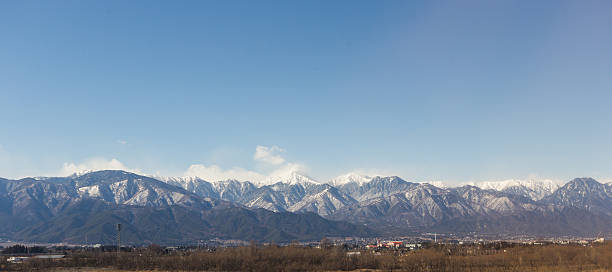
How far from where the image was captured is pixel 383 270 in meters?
196

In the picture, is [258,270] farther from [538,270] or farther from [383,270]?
[538,270]

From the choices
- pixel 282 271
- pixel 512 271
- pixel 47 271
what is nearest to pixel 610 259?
pixel 512 271

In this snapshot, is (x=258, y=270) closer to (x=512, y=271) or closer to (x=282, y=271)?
(x=282, y=271)

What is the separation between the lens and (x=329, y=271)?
199250mm

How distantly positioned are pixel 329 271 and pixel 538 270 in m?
72.6

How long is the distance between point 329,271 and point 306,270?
8743 millimetres

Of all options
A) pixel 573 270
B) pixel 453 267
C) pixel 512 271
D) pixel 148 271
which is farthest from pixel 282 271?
pixel 573 270

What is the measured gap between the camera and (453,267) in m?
197

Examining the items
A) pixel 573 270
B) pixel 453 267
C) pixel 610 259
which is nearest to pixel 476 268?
pixel 453 267

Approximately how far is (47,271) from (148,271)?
3760 centimetres

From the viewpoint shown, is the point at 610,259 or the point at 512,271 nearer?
the point at 512,271

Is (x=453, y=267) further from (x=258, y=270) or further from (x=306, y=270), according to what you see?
(x=258, y=270)

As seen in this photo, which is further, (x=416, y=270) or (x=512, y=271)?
(x=416, y=270)

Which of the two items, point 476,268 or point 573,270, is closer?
point 573,270
